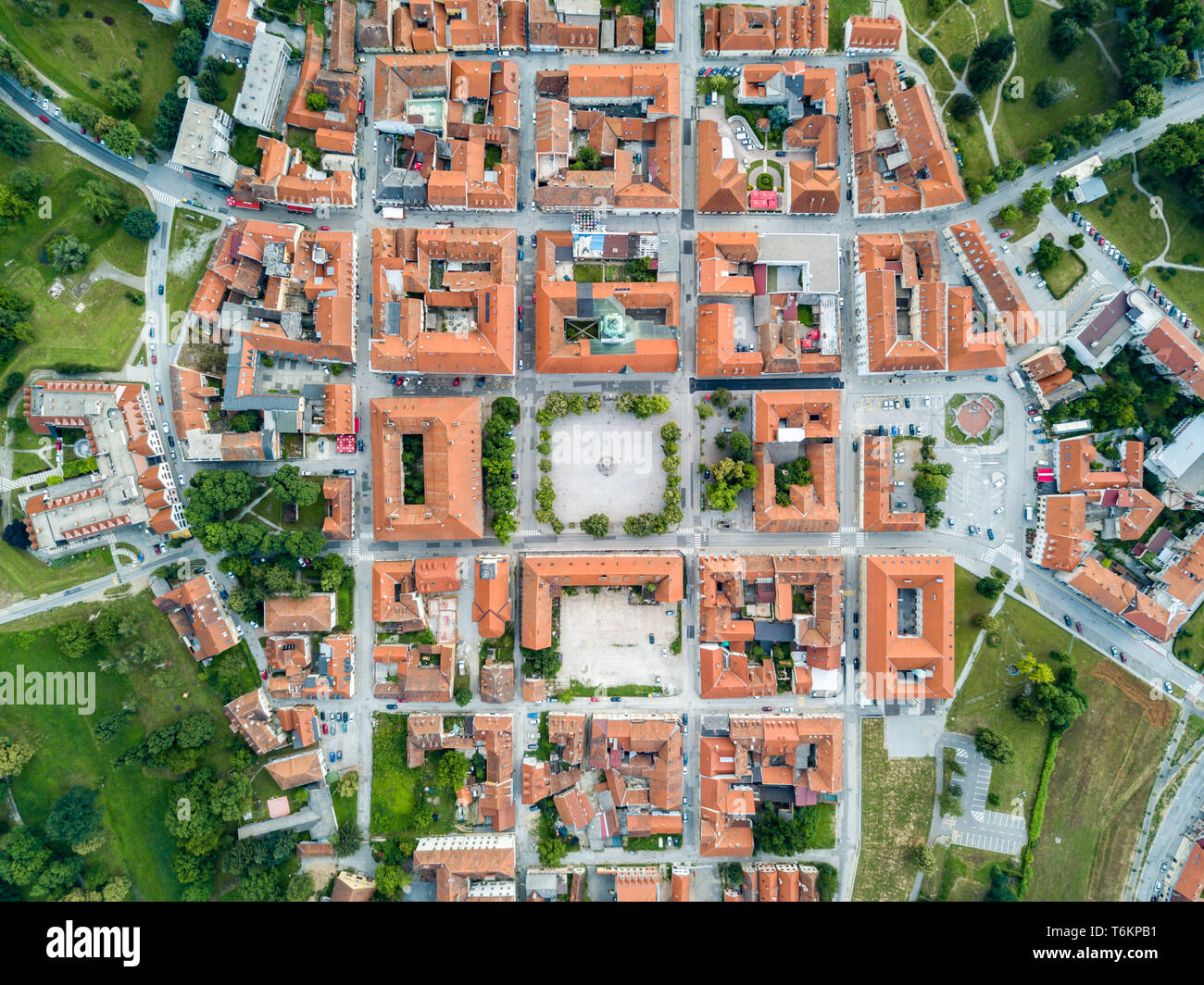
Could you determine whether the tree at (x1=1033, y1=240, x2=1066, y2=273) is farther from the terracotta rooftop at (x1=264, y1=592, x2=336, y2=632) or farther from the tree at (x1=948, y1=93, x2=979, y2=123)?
the terracotta rooftop at (x1=264, y1=592, x2=336, y2=632)

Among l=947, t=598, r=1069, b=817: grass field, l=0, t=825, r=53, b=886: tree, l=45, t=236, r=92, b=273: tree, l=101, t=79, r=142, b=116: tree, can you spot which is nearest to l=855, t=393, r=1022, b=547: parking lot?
l=947, t=598, r=1069, b=817: grass field

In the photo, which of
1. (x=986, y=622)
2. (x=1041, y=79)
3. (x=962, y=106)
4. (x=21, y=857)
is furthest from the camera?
(x=1041, y=79)

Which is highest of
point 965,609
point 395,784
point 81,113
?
point 81,113

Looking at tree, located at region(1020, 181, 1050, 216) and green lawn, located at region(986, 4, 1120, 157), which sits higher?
green lawn, located at region(986, 4, 1120, 157)

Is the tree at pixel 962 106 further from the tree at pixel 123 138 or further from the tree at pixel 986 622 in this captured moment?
the tree at pixel 123 138

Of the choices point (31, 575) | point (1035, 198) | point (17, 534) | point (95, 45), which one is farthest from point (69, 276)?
point (1035, 198)

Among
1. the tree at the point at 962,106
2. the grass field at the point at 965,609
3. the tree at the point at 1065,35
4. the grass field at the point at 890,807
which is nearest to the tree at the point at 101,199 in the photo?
the tree at the point at 962,106

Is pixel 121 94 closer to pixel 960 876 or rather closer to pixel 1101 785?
pixel 960 876
